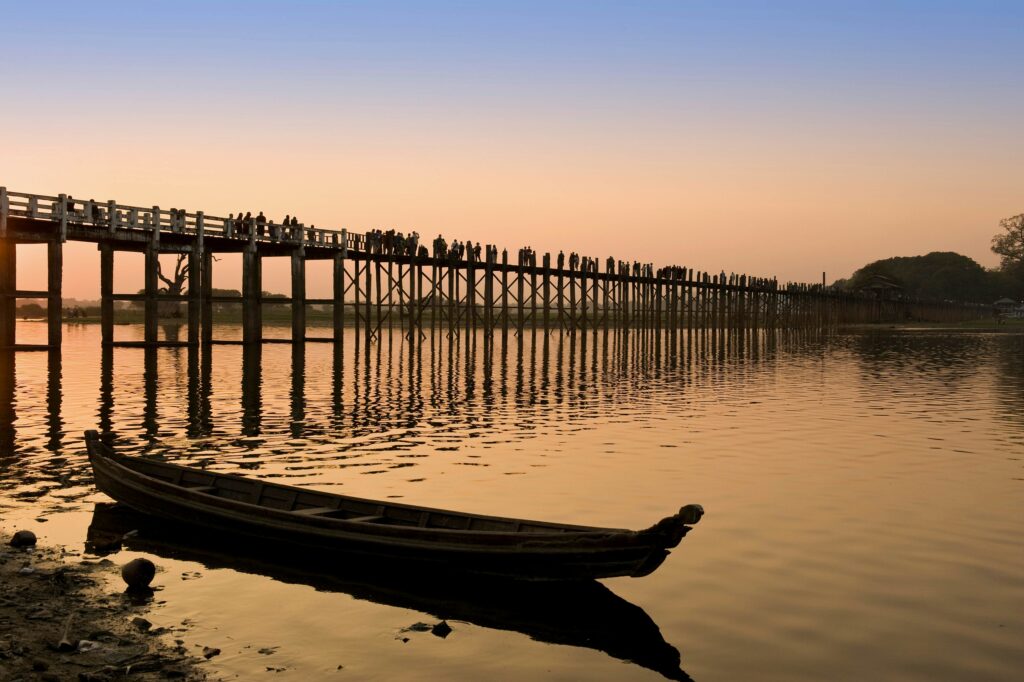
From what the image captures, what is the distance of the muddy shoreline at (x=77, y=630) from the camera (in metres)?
8.44

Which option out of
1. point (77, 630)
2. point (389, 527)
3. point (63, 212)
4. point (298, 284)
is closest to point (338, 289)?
point (298, 284)

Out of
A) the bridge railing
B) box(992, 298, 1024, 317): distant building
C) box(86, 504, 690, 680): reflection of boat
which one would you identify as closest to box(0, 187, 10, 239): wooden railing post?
the bridge railing

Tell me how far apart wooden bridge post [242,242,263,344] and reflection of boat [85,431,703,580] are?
120 ft

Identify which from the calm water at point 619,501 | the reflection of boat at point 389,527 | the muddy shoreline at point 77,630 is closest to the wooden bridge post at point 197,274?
the calm water at point 619,501

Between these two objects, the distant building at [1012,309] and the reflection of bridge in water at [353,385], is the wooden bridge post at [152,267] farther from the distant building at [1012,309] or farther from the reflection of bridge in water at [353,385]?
the distant building at [1012,309]

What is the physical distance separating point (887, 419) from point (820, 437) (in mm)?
4697

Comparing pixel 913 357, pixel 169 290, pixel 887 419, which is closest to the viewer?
pixel 887 419

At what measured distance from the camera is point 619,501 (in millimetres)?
15820

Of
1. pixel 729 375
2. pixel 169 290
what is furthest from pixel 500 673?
pixel 169 290

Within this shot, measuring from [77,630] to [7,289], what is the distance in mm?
34487

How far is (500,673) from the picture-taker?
876 centimetres

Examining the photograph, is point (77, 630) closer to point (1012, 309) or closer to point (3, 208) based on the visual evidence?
point (3, 208)

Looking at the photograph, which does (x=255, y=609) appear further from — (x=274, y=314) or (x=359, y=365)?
(x=274, y=314)

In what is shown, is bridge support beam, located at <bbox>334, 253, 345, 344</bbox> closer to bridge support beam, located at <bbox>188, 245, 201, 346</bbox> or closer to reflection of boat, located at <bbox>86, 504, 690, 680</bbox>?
bridge support beam, located at <bbox>188, 245, 201, 346</bbox>
